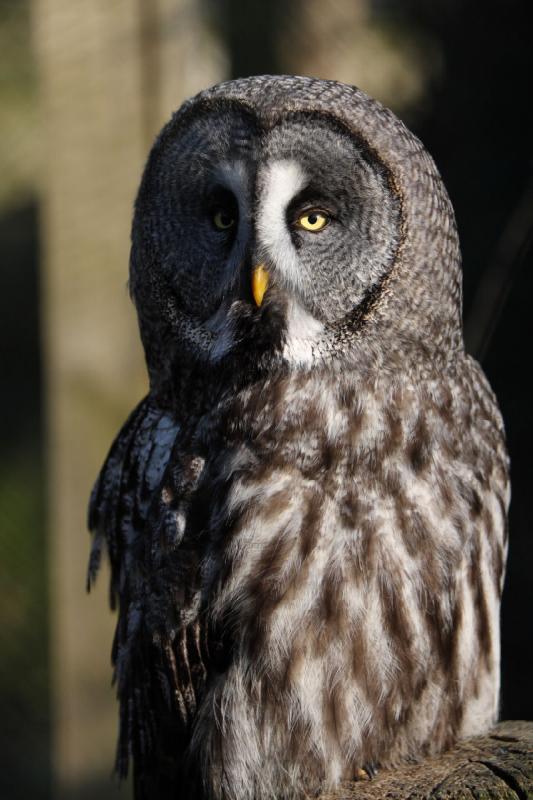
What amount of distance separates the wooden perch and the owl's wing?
386 millimetres

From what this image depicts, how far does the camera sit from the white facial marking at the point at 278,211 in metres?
1.56

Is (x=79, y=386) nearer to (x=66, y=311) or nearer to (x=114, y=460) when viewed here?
(x=66, y=311)

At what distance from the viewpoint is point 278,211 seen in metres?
1.57

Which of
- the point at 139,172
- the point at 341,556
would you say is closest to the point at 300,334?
the point at 341,556

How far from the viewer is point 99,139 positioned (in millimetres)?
2279

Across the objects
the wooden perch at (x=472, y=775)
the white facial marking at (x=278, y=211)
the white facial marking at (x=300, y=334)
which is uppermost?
the white facial marking at (x=278, y=211)

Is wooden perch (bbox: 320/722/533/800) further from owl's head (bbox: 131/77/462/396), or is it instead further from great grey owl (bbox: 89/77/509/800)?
owl's head (bbox: 131/77/462/396)

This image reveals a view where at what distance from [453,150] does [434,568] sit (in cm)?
90

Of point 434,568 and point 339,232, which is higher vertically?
point 339,232

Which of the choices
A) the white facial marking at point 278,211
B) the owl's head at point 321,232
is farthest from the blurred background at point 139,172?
the white facial marking at point 278,211

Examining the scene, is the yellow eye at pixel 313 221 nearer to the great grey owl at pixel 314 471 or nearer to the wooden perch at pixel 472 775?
the great grey owl at pixel 314 471

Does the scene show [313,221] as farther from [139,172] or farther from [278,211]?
[139,172]

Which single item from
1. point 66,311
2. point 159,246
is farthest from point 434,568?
point 66,311

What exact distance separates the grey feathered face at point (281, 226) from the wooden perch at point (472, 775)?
566 mm
